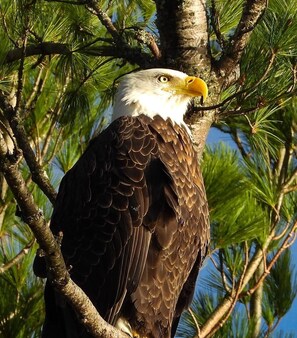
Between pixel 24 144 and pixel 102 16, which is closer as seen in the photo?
pixel 24 144

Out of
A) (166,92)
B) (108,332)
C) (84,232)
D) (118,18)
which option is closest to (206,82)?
(166,92)

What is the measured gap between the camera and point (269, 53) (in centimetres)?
349

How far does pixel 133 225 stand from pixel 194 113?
53cm

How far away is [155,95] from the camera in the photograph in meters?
3.61

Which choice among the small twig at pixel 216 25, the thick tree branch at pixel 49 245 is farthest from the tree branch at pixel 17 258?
the thick tree branch at pixel 49 245

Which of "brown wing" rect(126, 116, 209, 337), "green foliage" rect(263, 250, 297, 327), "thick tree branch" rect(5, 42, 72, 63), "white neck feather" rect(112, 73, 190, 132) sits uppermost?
"thick tree branch" rect(5, 42, 72, 63)

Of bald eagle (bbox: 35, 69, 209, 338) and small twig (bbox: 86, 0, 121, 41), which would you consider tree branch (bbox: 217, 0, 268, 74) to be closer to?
bald eagle (bbox: 35, 69, 209, 338)

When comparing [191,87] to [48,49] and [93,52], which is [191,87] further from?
[48,49]

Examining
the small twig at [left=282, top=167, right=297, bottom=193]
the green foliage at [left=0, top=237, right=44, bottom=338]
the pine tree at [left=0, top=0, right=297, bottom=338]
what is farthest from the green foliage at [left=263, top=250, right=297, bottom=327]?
the green foliage at [left=0, top=237, right=44, bottom=338]

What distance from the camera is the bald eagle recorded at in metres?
3.13

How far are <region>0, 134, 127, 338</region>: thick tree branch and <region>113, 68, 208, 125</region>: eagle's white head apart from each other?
98 cm

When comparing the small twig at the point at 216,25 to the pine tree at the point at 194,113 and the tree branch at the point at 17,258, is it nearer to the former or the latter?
the pine tree at the point at 194,113

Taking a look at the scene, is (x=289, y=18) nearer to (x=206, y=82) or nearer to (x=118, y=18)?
(x=206, y=82)

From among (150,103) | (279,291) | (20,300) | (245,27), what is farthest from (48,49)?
(279,291)
